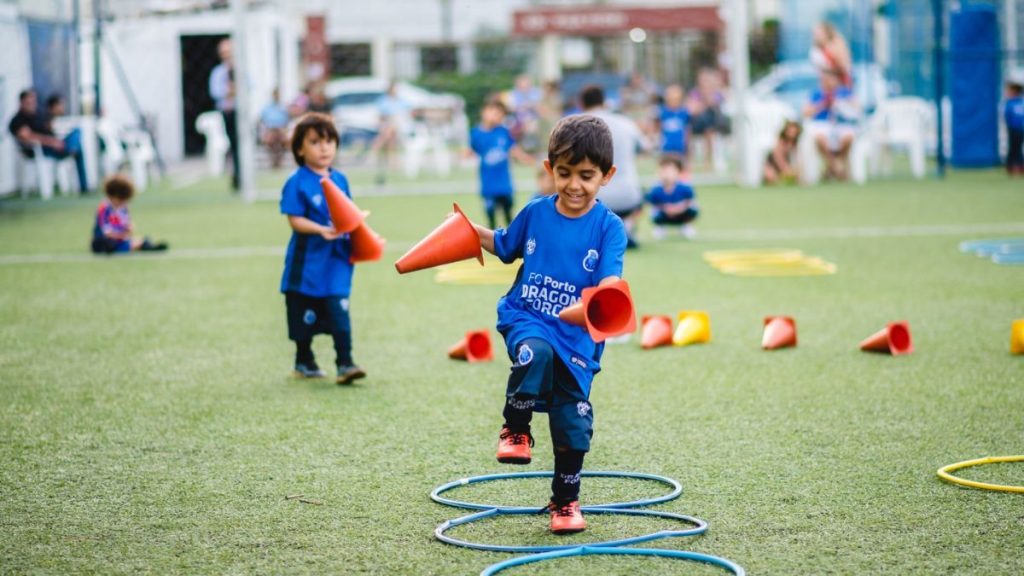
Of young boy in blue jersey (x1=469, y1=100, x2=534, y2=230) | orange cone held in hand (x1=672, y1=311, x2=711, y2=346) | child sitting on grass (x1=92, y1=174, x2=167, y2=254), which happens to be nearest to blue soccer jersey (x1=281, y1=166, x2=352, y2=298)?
orange cone held in hand (x1=672, y1=311, x2=711, y2=346)

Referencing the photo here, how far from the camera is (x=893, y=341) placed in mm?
7359

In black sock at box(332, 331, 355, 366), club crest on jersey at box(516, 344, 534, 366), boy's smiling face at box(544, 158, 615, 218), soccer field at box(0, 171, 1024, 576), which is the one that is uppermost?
boy's smiling face at box(544, 158, 615, 218)

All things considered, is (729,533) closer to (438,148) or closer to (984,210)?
(984,210)

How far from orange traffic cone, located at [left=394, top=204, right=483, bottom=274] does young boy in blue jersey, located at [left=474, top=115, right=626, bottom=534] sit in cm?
15

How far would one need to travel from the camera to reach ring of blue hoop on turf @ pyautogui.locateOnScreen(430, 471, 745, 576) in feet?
12.7

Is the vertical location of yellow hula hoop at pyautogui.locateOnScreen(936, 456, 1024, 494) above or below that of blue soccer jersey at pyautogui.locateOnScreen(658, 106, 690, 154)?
below

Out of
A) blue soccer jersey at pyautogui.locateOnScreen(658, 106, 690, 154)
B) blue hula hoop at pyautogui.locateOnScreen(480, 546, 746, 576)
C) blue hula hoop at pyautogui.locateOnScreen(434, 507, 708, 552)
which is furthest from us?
blue soccer jersey at pyautogui.locateOnScreen(658, 106, 690, 154)

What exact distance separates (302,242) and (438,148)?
67.8 feet

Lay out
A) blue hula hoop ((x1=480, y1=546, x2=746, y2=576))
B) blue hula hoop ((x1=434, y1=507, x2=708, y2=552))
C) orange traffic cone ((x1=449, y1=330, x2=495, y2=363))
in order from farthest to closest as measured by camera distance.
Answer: orange traffic cone ((x1=449, y1=330, x2=495, y2=363)) → blue hula hoop ((x1=434, y1=507, x2=708, y2=552)) → blue hula hoop ((x1=480, y1=546, x2=746, y2=576))

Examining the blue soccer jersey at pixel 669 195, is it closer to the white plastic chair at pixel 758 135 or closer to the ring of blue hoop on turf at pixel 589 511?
the white plastic chair at pixel 758 135

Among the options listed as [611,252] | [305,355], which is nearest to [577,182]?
[611,252]

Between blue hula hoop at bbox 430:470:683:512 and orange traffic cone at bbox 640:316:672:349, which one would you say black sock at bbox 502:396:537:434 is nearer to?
blue hula hoop at bbox 430:470:683:512

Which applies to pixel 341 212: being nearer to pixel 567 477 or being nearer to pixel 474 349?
pixel 474 349

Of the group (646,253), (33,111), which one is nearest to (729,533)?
(646,253)
